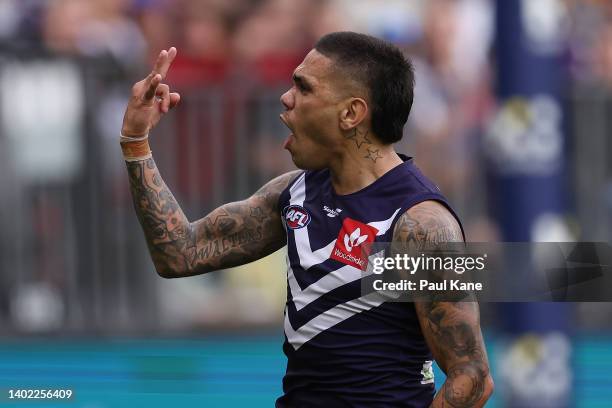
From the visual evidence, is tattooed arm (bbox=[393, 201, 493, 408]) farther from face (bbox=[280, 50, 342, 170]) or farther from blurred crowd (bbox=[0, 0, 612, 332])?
blurred crowd (bbox=[0, 0, 612, 332])

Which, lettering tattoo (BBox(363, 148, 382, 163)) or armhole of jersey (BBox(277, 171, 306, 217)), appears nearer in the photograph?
lettering tattoo (BBox(363, 148, 382, 163))

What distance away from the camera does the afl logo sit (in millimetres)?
4898

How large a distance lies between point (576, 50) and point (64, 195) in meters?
4.49

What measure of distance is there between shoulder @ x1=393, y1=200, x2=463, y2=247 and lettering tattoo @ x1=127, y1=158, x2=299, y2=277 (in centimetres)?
74

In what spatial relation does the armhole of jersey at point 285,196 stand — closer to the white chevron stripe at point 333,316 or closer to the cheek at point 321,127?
the cheek at point 321,127

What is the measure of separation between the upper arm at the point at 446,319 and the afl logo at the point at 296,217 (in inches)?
16.8

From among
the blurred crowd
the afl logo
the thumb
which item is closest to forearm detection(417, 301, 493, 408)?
the afl logo

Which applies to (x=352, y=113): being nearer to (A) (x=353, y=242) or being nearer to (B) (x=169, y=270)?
(A) (x=353, y=242)

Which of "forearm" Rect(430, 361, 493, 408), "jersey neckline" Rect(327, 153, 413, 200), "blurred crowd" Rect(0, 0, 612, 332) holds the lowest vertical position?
"forearm" Rect(430, 361, 493, 408)

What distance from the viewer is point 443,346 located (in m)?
4.55

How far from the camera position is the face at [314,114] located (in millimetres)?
4863

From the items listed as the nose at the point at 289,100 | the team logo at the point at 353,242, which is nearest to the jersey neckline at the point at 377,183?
the team logo at the point at 353,242

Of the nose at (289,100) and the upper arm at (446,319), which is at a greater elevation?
the nose at (289,100)

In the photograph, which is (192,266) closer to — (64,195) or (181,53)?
(64,195)
